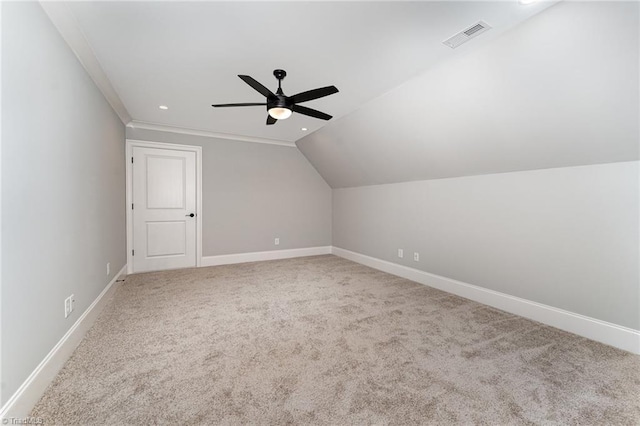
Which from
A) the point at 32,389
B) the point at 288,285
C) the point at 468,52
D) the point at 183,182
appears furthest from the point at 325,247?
the point at 32,389

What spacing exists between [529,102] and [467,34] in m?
0.79

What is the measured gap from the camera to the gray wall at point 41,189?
4.50 feet

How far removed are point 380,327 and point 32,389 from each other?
92.2 inches

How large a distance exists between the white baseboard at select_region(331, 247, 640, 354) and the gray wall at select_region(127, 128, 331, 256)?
2389 millimetres

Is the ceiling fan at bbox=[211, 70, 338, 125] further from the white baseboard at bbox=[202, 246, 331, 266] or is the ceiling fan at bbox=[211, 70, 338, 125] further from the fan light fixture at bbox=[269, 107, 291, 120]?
the white baseboard at bbox=[202, 246, 331, 266]

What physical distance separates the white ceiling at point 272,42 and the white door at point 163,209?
4.79 feet

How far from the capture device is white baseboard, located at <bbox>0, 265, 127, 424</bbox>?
1346mm

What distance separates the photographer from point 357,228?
5.30m

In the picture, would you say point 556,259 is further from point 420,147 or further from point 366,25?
point 366,25

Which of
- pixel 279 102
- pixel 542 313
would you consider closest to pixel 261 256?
pixel 279 102

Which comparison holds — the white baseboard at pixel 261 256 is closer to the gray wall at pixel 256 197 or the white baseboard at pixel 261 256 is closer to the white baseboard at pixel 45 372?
the gray wall at pixel 256 197

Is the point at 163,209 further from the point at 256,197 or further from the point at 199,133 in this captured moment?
the point at 256,197

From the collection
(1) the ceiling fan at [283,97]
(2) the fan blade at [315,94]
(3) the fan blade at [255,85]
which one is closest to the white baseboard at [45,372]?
(1) the ceiling fan at [283,97]

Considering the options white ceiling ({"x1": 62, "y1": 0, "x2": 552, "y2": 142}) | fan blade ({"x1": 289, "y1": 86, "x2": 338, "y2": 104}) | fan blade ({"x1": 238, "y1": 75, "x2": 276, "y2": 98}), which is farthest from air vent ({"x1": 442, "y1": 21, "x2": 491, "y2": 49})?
fan blade ({"x1": 238, "y1": 75, "x2": 276, "y2": 98})
